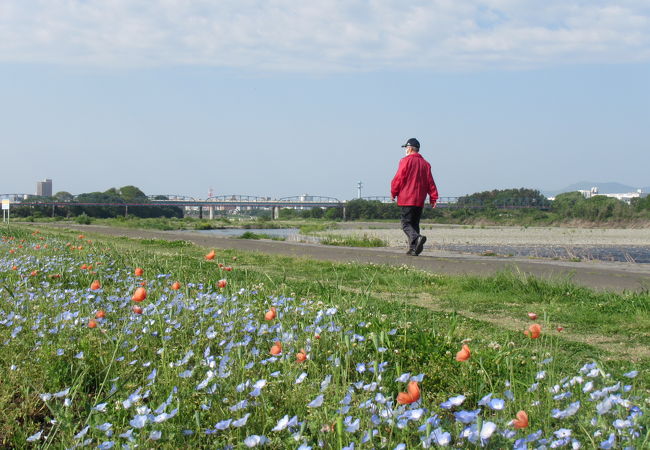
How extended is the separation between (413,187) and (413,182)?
7cm

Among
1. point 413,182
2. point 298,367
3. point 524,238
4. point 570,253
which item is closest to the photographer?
point 298,367

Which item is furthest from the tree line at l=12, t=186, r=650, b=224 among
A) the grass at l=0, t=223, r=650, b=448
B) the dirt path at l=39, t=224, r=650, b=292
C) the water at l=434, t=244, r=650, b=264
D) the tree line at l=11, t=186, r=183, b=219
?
the grass at l=0, t=223, r=650, b=448

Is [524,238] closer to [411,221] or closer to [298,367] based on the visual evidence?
[411,221]

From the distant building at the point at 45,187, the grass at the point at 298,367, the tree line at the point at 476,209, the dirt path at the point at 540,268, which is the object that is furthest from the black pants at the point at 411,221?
the distant building at the point at 45,187

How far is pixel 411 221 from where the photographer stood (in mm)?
10422

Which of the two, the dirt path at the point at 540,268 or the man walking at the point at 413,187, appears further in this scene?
the man walking at the point at 413,187

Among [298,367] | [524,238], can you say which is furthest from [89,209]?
[298,367]

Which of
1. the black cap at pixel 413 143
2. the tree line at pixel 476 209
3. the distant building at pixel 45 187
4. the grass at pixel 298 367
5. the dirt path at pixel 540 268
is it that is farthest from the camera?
the distant building at pixel 45 187

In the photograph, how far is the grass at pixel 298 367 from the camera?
7.73 feet

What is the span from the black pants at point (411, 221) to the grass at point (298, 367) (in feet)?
14.5

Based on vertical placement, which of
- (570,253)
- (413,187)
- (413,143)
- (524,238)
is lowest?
(524,238)

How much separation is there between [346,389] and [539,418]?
2.46 feet

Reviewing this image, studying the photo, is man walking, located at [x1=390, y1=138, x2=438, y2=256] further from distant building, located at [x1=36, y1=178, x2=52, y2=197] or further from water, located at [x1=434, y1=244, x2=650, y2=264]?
distant building, located at [x1=36, y1=178, x2=52, y2=197]

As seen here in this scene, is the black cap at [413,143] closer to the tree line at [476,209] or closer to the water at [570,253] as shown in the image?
the water at [570,253]
